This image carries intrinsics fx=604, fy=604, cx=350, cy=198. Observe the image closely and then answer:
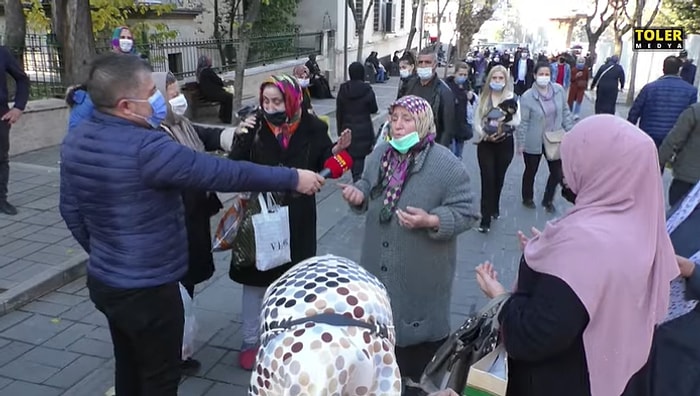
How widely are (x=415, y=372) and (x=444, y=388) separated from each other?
75 centimetres

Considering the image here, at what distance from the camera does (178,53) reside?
46.7ft

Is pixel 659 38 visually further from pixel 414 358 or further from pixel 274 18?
Result: pixel 414 358

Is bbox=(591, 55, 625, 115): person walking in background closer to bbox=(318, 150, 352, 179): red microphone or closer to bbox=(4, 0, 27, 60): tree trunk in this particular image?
bbox=(4, 0, 27, 60): tree trunk

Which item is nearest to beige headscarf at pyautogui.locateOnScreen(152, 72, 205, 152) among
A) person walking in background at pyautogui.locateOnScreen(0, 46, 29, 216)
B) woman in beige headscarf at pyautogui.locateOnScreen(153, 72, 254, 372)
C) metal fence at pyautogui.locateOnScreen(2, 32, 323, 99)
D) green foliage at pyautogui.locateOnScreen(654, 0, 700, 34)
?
woman in beige headscarf at pyautogui.locateOnScreen(153, 72, 254, 372)

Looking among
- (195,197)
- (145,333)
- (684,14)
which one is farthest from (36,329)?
(684,14)

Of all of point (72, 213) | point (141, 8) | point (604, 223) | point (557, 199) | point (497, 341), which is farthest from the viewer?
point (141, 8)

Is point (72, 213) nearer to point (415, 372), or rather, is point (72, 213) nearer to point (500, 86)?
point (415, 372)

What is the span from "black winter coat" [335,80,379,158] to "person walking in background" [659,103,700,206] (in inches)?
140

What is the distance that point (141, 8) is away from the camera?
486 inches

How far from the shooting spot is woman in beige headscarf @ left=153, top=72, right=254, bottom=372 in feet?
11.4

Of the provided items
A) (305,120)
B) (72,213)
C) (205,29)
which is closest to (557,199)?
(305,120)

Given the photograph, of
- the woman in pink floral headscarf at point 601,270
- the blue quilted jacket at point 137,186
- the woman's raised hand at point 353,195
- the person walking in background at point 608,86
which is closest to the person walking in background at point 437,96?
the woman's raised hand at point 353,195

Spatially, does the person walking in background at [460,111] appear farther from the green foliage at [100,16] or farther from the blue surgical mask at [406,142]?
the green foliage at [100,16]

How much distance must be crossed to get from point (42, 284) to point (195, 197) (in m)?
2.05
